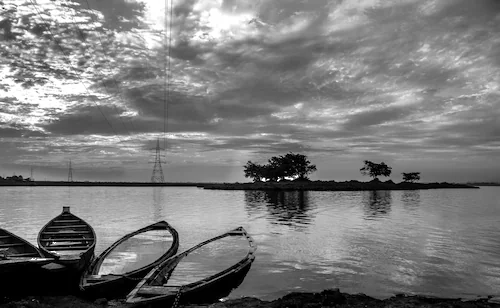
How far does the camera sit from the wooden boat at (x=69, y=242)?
45.4 ft

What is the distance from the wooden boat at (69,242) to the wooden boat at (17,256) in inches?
20.0

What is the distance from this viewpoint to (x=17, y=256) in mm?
15039

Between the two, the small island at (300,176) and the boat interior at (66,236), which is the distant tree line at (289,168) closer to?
the small island at (300,176)

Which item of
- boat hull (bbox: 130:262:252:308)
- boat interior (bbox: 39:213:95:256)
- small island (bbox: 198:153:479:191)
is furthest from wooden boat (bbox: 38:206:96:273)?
small island (bbox: 198:153:479:191)

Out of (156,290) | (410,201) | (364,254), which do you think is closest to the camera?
(156,290)

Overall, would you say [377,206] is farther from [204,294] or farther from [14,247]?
[14,247]

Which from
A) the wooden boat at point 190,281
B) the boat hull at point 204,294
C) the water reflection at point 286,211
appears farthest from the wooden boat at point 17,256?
the water reflection at point 286,211

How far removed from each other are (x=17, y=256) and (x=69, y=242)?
14.8ft

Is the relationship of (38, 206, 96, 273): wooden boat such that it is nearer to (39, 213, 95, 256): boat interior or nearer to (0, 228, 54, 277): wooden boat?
(39, 213, 95, 256): boat interior

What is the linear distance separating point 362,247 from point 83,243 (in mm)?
18379

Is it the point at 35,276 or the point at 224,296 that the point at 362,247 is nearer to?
the point at 224,296

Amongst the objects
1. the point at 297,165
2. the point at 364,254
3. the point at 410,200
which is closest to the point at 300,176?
the point at 297,165

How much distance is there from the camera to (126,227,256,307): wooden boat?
11158 millimetres

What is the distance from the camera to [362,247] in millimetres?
24297
